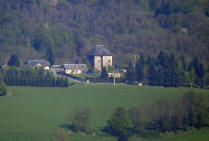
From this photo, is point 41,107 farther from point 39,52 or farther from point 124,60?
point 39,52

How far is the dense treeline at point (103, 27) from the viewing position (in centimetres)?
5457

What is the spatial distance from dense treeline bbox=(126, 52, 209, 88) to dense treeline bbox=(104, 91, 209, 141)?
33.2 ft

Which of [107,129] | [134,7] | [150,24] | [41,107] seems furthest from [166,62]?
[134,7]

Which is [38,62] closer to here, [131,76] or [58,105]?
[131,76]

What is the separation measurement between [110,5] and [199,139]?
4214 cm

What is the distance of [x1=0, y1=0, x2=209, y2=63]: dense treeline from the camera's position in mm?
54566

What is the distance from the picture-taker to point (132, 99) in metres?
35.0

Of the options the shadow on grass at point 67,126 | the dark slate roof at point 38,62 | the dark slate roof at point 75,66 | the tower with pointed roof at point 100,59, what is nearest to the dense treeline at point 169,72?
the dark slate roof at point 75,66

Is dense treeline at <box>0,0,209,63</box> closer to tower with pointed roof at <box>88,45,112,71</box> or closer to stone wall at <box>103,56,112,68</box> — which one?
tower with pointed roof at <box>88,45,112,71</box>

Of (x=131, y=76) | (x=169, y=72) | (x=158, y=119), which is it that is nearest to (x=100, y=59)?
(x=131, y=76)

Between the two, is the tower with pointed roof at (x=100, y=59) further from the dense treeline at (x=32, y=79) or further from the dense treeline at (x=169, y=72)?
the dense treeline at (x=32, y=79)

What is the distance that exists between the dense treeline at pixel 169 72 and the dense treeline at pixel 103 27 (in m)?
5.25

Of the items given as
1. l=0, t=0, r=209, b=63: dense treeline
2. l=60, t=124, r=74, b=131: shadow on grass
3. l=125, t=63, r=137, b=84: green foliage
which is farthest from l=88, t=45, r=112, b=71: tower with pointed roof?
l=60, t=124, r=74, b=131: shadow on grass

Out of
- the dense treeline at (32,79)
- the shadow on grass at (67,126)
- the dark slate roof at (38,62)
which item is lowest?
the shadow on grass at (67,126)
